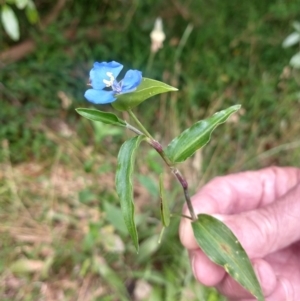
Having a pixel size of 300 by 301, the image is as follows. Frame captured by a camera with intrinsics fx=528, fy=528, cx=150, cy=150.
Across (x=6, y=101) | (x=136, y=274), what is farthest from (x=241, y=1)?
(x=136, y=274)

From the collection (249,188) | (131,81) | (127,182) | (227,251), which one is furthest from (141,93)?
(249,188)

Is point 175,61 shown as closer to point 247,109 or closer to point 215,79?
point 215,79

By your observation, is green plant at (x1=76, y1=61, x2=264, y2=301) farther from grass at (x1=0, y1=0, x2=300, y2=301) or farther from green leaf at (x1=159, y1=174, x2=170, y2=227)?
grass at (x1=0, y1=0, x2=300, y2=301)

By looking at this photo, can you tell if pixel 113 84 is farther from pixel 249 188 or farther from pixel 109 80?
pixel 249 188

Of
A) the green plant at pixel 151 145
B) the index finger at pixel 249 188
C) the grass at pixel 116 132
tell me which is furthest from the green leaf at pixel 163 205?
the grass at pixel 116 132

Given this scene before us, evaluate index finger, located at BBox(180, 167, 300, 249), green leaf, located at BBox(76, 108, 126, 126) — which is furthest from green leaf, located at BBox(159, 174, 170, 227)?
index finger, located at BBox(180, 167, 300, 249)
